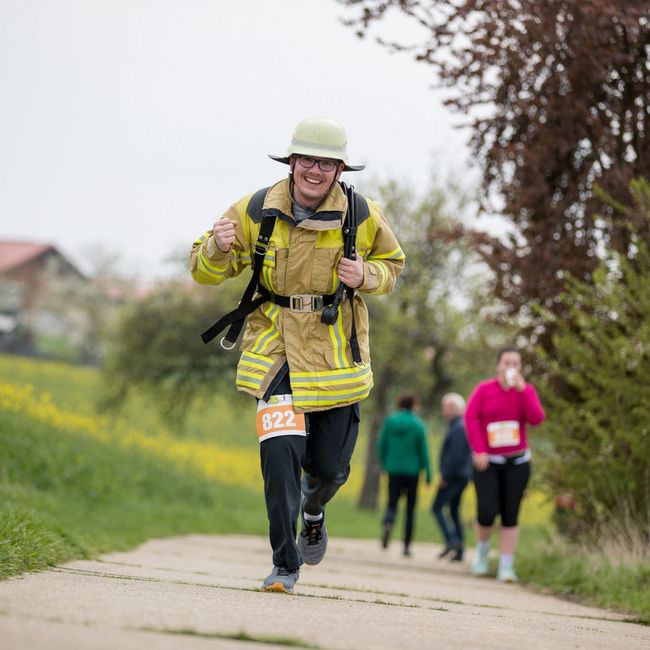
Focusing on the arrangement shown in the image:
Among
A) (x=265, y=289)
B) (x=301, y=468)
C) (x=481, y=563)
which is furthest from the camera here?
(x=481, y=563)

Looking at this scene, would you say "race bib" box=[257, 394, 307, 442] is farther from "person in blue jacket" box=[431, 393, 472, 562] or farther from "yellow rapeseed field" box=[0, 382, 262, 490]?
"yellow rapeseed field" box=[0, 382, 262, 490]

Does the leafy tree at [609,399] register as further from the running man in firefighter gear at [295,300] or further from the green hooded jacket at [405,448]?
the running man in firefighter gear at [295,300]

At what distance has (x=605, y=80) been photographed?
12.2 meters

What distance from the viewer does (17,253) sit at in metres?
94.1

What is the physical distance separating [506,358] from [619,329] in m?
1.04

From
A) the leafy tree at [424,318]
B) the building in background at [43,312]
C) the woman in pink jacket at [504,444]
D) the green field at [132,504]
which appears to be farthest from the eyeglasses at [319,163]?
the building in background at [43,312]

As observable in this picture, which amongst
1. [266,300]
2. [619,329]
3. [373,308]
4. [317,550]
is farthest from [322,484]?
[373,308]

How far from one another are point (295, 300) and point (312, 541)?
1604mm

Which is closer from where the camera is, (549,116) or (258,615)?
(258,615)

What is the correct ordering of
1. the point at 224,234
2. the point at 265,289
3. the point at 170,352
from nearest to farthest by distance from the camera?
the point at 224,234, the point at 265,289, the point at 170,352

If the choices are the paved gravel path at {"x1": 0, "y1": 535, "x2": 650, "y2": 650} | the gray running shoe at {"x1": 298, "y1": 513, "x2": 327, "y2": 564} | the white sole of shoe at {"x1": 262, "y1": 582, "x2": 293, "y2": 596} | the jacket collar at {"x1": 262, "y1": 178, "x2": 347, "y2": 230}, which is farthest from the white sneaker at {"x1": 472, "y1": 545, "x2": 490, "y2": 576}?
the jacket collar at {"x1": 262, "y1": 178, "x2": 347, "y2": 230}

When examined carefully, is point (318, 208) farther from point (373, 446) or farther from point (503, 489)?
point (373, 446)

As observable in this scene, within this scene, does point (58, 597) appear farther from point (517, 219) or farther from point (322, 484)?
point (517, 219)

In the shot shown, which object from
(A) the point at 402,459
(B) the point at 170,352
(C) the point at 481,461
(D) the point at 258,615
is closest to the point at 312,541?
(D) the point at 258,615
